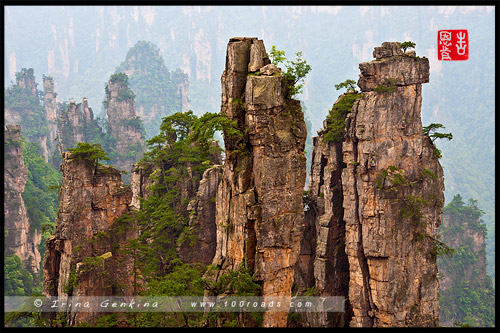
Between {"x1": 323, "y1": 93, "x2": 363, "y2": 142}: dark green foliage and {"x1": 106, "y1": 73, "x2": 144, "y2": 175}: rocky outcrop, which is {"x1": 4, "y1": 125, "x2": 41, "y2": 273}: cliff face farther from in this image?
{"x1": 323, "y1": 93, "x2": 363, "y2": 142}: dark green foliage

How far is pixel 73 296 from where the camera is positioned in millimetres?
28156

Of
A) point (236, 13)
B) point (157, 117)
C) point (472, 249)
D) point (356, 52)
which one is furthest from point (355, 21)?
point (472, 249)

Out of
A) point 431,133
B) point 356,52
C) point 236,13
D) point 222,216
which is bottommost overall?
point 222,216

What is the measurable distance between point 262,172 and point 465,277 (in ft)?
145

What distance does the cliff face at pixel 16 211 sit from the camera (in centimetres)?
5072

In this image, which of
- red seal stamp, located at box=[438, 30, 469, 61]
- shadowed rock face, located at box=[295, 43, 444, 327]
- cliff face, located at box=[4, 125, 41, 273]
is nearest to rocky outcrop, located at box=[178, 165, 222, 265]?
shadowed rock face, located at box=[295, 43, 444, 327]

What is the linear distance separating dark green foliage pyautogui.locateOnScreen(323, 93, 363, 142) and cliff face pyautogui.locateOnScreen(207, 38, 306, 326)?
960 cm

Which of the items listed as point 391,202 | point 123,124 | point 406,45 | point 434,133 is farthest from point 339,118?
point 123,124

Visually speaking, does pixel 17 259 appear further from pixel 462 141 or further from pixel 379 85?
pixel 462 141

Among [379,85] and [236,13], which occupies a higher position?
[236,13]

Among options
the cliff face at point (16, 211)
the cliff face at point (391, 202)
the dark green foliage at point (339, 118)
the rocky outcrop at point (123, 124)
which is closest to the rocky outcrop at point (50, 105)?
the rocky outcrop at point (123, 124)

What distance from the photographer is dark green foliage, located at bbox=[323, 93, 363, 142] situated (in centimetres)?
3234

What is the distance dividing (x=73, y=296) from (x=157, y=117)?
82.1 meters

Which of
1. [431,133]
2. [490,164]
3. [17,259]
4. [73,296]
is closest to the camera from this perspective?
[73,296]
